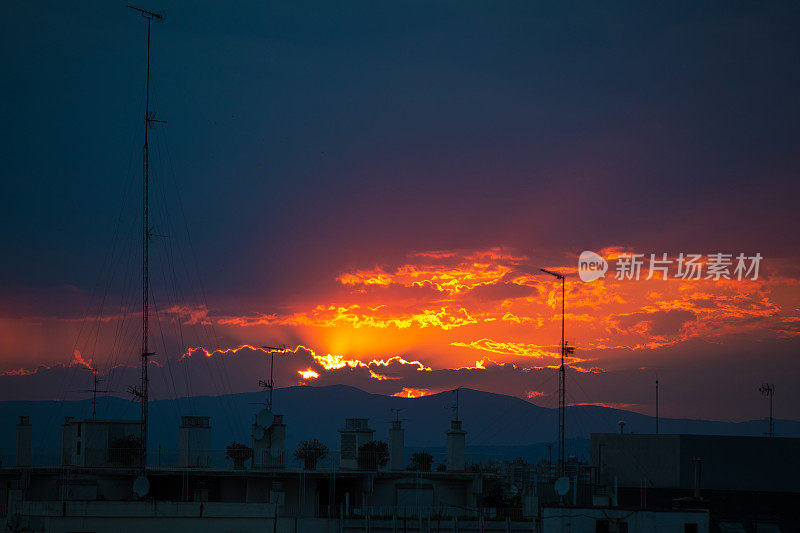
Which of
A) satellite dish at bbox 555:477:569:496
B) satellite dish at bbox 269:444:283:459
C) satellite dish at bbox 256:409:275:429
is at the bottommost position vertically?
satellite dish at bbox 555:477:569:496

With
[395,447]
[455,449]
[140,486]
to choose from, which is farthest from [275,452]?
[455,449]

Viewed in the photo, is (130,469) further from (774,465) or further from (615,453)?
(774,465)

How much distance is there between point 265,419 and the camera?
5959 centimetres

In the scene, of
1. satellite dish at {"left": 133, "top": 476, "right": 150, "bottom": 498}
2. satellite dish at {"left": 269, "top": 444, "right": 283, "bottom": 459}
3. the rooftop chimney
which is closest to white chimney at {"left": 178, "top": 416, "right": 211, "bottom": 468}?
satellite dish at {"left": 269, "top": 444, "right": 283, "bottom": 459}

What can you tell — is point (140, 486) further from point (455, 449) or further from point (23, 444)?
point (455, 449)

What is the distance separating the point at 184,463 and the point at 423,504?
49.1 ft

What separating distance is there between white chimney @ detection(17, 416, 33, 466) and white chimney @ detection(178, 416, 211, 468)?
9.58 meters

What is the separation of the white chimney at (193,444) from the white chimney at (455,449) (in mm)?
15140

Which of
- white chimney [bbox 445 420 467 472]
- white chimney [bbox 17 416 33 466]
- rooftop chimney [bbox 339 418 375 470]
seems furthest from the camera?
white chimney [bbox 445 420 467 472]

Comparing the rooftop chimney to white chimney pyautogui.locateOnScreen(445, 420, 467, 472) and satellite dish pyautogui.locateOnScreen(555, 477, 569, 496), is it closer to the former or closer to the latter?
white chimney pyautogui.locateOnScreen(445, 420, 467, 472)

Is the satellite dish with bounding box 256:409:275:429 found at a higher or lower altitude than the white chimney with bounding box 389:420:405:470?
higher

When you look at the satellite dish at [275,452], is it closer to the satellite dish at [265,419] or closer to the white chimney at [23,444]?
the satellite dish at [265,419]

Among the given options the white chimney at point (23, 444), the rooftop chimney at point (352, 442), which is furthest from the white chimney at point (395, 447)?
the white chimney at point (23, 444)

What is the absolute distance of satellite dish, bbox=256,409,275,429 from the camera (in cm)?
5938
